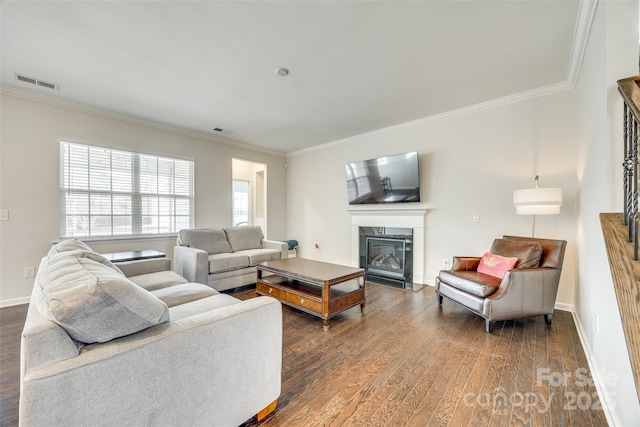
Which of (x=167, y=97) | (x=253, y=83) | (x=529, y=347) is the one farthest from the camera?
(x=167, y=97)

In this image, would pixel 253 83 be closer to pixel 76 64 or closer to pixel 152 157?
pixel 76 64

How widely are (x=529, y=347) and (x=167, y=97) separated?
4602mm

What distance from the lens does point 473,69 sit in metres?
2.68

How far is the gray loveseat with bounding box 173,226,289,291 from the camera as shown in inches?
134

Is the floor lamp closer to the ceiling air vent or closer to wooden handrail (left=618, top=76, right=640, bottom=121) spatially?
wooden handrail (left=618, top=76, right=640, bottom=121)

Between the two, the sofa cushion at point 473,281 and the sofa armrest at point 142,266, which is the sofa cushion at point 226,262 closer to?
the sofa armrest at point 142,266

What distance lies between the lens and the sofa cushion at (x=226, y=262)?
11.5 feet

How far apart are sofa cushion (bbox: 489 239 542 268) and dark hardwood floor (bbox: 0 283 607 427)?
0.61 m

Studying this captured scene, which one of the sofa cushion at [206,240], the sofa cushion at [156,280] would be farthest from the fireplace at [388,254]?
the sofa cushion at [156,280]

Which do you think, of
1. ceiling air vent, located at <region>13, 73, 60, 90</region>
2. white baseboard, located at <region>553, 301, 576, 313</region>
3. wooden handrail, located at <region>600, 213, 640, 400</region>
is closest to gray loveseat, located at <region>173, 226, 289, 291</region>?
ceiling air vent, located at <region>13, 73, 60, 90</region>

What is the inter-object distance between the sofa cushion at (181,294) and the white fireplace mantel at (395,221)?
304cm

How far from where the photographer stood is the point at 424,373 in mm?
1881

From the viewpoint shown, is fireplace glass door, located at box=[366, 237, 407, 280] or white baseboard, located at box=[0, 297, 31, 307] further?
fireplace glass door, located at box=[366, 237, 407, 280]

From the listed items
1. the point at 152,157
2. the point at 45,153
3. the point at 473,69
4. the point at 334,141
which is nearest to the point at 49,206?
the point at 45,153
